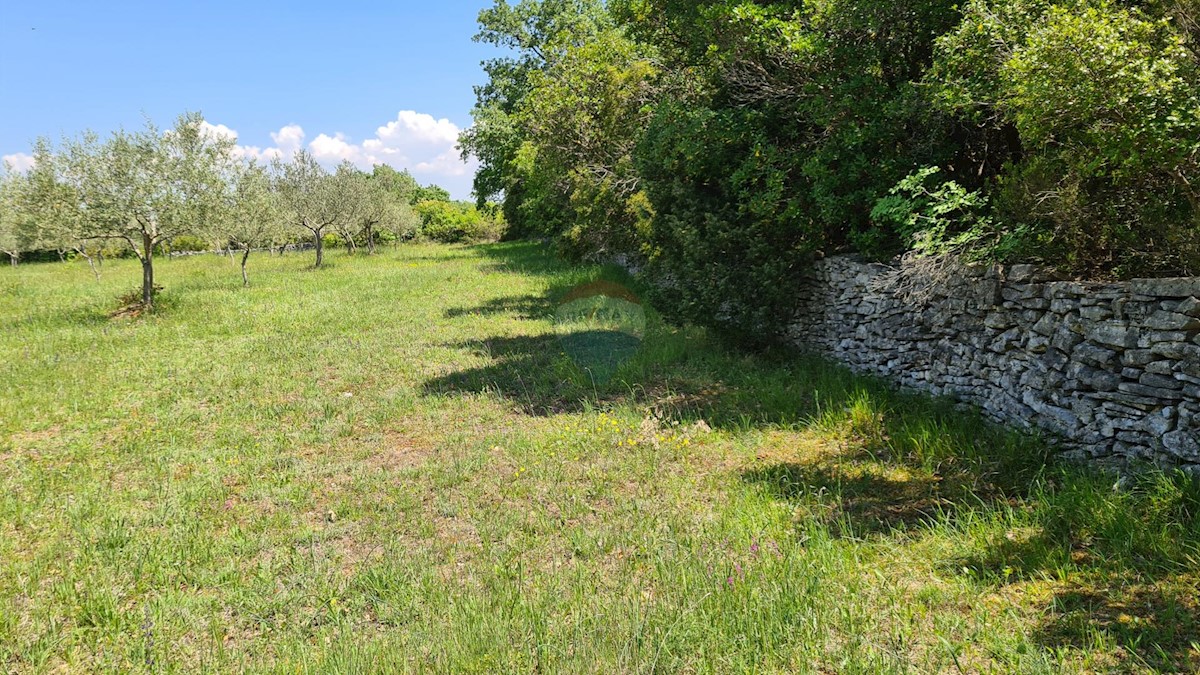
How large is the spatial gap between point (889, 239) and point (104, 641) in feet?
28.6

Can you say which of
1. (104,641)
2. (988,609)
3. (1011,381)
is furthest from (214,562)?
(1011,381)

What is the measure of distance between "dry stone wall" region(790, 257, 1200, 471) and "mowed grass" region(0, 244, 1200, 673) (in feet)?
1.09

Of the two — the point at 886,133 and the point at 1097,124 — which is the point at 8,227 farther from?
the point at 1097,124

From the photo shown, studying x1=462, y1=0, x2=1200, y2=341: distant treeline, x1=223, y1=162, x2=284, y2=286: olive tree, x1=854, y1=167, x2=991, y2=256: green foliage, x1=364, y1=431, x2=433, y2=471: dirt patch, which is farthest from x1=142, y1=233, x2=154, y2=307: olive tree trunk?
x1=854, y1=167, x2=991, y2=256: green foliage

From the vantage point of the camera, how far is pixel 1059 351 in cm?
506

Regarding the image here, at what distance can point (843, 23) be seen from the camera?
7.37m

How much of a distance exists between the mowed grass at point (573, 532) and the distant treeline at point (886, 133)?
71.0 inches

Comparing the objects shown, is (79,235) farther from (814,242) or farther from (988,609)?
(988,609)

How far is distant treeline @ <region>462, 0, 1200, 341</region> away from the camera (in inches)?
177

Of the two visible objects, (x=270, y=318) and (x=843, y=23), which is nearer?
(x=843, y=23)

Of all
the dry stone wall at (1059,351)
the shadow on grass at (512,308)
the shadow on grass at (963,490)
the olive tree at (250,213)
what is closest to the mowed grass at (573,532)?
the shadow on grass at (963,490)

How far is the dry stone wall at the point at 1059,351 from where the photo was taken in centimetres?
417

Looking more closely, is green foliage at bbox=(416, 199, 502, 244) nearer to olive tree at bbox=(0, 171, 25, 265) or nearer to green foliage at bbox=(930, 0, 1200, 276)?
olive tree at bbox=(0, 171, 25, 265)

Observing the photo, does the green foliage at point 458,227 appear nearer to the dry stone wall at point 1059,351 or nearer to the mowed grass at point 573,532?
the mowed grass at point 573,532
